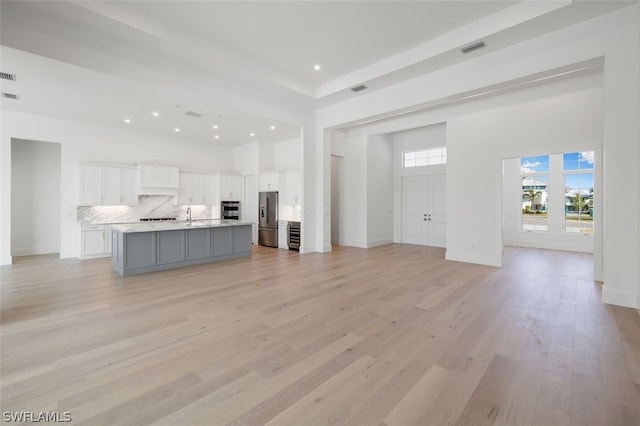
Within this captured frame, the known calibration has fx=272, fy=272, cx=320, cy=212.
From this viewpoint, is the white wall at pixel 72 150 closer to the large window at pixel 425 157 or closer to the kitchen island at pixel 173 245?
the kitchen island at pixel 173 245

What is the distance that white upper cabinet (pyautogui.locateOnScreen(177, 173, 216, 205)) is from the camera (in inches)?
341

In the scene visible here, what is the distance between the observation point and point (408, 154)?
915 centimetres

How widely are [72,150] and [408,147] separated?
9.56 meters

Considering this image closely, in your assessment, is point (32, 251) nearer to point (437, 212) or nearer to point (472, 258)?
point (472, 258)

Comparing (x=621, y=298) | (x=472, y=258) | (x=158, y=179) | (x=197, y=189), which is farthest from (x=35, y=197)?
(x=621, y=298)

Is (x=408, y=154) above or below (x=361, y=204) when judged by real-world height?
above

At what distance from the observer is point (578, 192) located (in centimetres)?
812

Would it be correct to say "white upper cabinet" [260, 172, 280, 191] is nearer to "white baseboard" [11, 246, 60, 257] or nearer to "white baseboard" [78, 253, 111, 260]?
"white baseboard" [78, 253, 111, 260]

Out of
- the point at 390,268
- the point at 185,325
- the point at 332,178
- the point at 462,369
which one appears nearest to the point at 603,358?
the point at 462,369

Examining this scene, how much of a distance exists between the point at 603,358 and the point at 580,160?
815 cm

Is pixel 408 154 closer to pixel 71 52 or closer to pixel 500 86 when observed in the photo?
pixel 500 86

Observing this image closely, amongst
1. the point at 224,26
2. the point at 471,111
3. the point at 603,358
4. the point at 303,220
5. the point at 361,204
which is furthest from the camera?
the point at 361,204

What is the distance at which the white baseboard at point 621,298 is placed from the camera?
3.61m

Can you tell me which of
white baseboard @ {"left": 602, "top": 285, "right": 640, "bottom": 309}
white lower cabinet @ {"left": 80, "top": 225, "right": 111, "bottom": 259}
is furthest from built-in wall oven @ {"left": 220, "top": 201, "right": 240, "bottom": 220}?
white baseboard @ {"left": 602, "top": 285, "right": 640, "bottom": 309}
